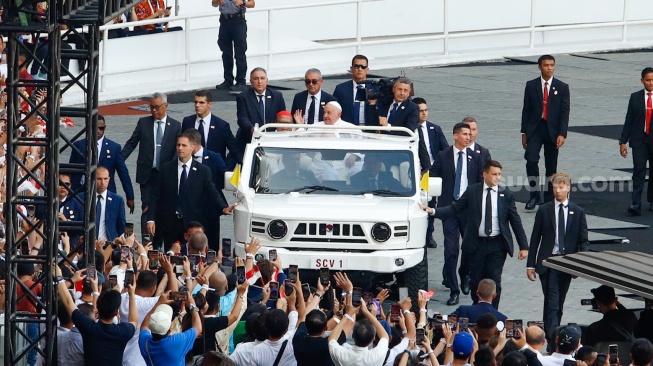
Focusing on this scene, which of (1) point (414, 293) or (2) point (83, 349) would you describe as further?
(1) point (414, 293)

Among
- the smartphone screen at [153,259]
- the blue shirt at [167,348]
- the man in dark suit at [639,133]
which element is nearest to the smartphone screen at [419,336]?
the blue shirt at [167,348]

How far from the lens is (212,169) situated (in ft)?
65.0

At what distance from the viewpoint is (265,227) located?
57.6 ft

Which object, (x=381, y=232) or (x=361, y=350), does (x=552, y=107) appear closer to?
(x=381, y=232)

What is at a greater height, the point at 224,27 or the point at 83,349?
the point at 224,27

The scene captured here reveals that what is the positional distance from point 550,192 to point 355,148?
201 inches

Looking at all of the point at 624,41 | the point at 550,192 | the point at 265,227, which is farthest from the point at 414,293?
the point at 624,41

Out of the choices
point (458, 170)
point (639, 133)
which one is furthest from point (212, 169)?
point (639, 133)

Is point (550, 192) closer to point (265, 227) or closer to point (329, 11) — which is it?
point (265, 227)

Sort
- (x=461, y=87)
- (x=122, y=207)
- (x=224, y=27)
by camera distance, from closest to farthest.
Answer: (x=122, y=207) → (x=224, y=27) → (x=461, y=87)

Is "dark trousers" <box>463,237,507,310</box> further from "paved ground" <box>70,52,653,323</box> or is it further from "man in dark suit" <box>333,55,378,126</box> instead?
"man in dark suit" <box>333,55,378,126</box>

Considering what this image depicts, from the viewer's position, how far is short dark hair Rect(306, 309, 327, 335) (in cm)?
1273

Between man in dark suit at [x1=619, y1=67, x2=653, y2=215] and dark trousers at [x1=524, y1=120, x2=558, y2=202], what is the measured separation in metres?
1.01

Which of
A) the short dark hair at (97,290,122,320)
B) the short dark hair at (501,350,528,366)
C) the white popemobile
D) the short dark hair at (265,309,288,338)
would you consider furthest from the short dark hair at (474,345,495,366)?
the white popemobile
